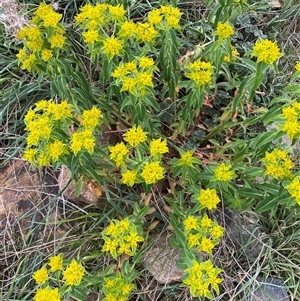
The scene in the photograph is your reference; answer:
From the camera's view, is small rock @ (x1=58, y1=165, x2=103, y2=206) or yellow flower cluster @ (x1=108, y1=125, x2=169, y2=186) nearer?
yellow flower cluster @ (x1=108, y1=125, x2=169, y2=186)

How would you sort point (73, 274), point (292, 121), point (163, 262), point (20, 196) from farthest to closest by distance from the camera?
1. point (20, 196)
2. point (163, 262)
3. point (73, 274)
4. point (292, 121)

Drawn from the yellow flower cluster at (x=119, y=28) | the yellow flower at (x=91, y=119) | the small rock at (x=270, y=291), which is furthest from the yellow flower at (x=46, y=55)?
the small rock at (x=270, y=291)

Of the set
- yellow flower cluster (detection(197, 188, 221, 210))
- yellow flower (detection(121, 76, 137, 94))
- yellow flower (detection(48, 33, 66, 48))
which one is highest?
yellow flower (detection(48, 33, 66, 48))

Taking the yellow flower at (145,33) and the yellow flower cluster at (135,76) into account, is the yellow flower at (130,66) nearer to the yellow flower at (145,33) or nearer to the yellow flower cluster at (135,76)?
the yellow flower cluster at (135,76)

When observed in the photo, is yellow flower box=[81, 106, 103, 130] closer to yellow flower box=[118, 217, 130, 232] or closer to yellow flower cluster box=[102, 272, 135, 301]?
yellow flower box=[118, 217, 130, 232]

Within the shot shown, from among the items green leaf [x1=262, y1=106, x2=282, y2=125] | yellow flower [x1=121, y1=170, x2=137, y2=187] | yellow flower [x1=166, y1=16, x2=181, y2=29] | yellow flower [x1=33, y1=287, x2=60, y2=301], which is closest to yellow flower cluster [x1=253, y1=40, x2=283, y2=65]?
green leaf [x1=262, y1=106, x2=282, y2=125]

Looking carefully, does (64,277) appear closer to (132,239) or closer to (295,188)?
(132,239)

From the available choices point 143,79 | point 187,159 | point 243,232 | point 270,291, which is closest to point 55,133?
point 143,79
